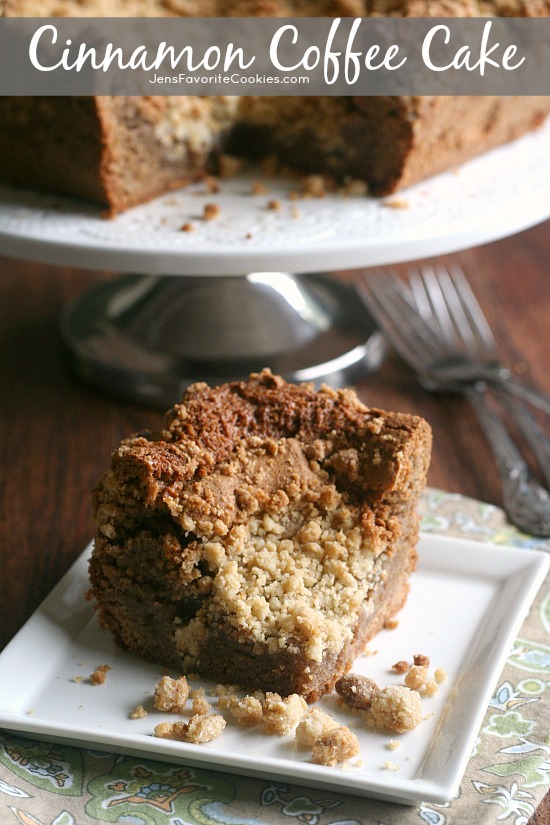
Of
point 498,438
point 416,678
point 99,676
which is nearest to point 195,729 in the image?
point 99,676

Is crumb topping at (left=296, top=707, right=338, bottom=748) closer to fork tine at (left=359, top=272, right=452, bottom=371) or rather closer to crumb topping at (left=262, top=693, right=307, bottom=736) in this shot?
crumb topping at (left=262, top=693, right=307, bottom=736)

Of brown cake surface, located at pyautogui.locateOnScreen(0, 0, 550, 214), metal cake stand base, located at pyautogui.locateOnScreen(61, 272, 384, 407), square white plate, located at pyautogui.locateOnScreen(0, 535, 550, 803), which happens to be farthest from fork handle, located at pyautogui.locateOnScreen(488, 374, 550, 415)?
square white plate, located at pyautogui.locateOnScreen(0, 535, 550, 803)

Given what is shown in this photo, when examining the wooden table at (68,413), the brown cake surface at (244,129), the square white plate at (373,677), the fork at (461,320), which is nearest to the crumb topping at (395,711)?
the square white plate at (373,677)

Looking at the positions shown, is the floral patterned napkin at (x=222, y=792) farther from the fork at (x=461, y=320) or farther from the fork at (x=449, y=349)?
the fork at (x=461, y=320)

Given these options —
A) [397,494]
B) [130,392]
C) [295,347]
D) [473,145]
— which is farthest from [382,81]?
[397,494]

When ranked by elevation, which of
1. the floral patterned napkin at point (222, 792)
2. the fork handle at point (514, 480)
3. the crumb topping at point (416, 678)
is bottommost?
the floral patterned napkin at point (222, 792)
